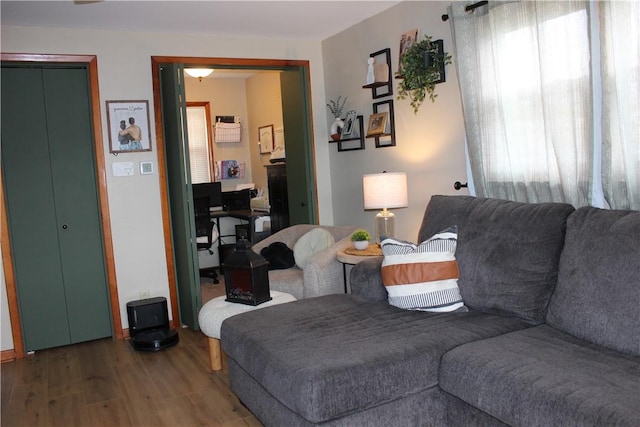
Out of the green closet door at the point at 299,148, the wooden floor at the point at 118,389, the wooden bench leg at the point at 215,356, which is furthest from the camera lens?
the green closet door at the point at 299,148

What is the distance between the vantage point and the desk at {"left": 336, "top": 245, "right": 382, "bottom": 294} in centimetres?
344

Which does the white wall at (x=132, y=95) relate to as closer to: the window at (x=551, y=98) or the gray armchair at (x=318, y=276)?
the gray armchair at (x=318, y=276)

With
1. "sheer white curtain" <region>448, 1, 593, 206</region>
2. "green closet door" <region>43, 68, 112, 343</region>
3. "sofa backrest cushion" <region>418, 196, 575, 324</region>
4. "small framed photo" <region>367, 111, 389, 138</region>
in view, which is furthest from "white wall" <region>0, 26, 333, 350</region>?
"sofa backrest cushion" <region>418, 196, 575, 324</region>

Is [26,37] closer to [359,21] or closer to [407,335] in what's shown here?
[359,21]

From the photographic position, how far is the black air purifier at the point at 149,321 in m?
4.04

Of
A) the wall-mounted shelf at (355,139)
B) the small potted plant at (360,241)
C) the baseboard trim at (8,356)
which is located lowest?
the baseboard trim at (8,356)

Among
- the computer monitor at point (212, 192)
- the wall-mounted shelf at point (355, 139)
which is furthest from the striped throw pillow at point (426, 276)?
the computer monitor at point (212, 192)

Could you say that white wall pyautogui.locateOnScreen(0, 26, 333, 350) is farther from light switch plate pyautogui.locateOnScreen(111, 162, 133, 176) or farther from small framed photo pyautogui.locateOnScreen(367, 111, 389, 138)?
small framed photo pyautogui.locateOnScreen(367, 111, 389, 138)

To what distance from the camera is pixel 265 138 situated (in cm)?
716

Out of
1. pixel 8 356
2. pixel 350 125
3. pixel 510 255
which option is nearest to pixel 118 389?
pixel 8 356

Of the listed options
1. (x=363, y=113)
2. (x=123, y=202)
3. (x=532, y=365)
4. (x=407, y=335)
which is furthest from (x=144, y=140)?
(x=532, y=365)

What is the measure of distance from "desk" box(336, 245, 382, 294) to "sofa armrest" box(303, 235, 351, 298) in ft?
0.12

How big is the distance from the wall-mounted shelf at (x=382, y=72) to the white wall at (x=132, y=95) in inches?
48.7

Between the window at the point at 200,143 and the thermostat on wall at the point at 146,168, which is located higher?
the window at the point at 200,143
